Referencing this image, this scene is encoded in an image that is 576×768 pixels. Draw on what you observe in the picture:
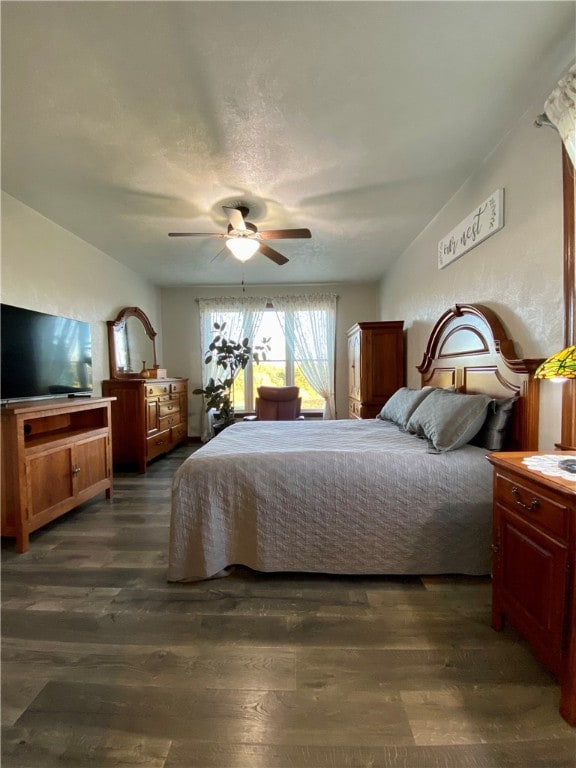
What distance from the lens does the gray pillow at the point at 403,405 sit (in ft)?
8.27

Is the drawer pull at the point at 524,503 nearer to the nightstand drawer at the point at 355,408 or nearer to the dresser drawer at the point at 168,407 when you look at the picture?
the nightstand drawer at the point at 355,408

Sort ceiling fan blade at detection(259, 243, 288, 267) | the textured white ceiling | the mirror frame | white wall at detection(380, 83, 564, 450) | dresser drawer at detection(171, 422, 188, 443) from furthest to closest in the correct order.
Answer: dresser drawer at detection(171, 422, 188, 443) → ceiling fan blade at detection(259, 243, 288, 267) → white wall at detection(380, 83, 564, 450) → the mirror frame → the textured white ceiling

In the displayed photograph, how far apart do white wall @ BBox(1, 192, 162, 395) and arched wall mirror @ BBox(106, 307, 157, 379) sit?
0.28 ft

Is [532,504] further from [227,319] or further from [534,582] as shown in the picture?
[227,319]

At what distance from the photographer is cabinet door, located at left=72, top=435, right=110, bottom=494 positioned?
100 inches

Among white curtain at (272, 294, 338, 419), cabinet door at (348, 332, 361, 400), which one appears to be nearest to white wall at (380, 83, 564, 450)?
cabinet door at (348, 332, 361, 400)

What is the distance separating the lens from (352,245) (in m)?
3.59

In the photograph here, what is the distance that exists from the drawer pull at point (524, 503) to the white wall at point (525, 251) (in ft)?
1.96

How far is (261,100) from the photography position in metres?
1.64

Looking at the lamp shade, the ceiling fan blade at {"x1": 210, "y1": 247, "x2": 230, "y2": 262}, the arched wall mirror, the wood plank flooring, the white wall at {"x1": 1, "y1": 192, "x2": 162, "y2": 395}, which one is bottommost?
the wood plank flooring

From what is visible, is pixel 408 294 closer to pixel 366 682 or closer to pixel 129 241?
pixel 129 241

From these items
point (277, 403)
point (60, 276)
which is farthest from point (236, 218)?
point (277, 403)

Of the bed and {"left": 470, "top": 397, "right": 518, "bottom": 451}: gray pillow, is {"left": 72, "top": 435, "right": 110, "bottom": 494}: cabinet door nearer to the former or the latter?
the bed

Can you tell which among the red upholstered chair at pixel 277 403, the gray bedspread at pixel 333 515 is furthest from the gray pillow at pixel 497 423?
the red upholstered chair at pixel 277 403
